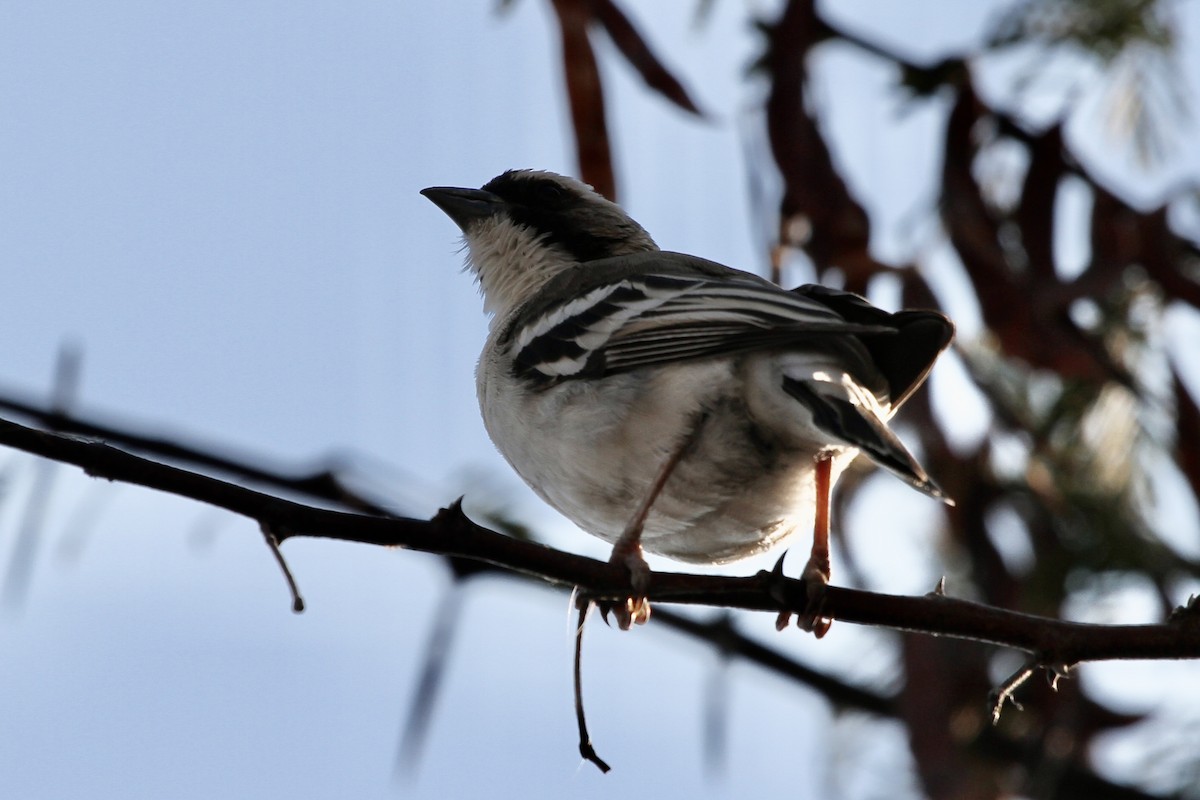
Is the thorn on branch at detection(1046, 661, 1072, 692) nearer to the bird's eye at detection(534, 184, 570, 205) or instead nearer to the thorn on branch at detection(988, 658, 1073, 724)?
the thorn on branch at detection(988, 658, 1073, 724)

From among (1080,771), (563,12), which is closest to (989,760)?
(1080,771)

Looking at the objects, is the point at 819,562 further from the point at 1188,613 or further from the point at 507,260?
the point at 507,260

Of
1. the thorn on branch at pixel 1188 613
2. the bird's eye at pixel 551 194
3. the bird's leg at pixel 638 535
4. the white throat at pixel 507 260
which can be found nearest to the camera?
the thorn on branch at pixel 1188 613

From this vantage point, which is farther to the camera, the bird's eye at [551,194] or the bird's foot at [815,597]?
the bird's eye at [551,194]

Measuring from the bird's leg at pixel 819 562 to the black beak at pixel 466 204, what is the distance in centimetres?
207

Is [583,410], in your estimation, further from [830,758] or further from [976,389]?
[830,758]

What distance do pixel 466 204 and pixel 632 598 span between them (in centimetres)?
265

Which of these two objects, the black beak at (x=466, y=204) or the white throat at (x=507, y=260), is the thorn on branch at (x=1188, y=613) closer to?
the white throat at (x=507, y=260)

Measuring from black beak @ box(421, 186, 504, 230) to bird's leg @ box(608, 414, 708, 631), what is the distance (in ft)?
6.31

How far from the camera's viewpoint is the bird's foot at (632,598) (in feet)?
10.2

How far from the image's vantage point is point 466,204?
5.45m

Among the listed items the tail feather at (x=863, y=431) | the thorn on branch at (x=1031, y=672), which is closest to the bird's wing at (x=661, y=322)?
the tail feather at (x=863, y=431)

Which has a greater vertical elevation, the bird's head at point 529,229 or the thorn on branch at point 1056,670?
the bird's head at point 529,229

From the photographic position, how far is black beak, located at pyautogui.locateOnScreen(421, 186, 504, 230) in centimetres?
544
